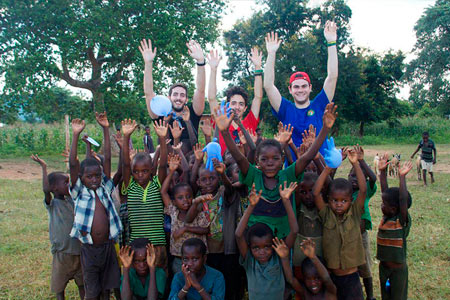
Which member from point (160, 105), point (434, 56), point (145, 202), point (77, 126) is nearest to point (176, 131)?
point (160, 105)

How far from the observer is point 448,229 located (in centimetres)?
541

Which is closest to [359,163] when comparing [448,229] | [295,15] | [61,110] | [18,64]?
[448,229]

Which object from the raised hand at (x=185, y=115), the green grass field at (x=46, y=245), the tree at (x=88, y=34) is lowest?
the green grass field at (x=46, y=245)

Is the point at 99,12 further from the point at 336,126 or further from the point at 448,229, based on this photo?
the point at 336,126

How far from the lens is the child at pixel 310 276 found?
2.47m

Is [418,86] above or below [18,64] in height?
above

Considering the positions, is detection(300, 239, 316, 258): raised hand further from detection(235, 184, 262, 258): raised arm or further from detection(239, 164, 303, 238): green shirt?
detection(235, 184, 262, 258): raised arm

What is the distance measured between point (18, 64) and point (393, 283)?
43.0 feet

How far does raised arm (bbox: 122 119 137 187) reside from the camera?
312 cm

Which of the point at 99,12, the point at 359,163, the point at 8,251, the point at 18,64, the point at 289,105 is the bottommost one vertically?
the point at 8,251

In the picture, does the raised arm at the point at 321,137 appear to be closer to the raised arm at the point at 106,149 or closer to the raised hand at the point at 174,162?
→ the raised hand at the point at 174,162

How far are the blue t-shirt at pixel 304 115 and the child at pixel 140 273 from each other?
1.73m

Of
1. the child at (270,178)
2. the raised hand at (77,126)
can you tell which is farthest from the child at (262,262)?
the raised hand at (77,126)

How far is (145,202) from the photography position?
10.0ft
